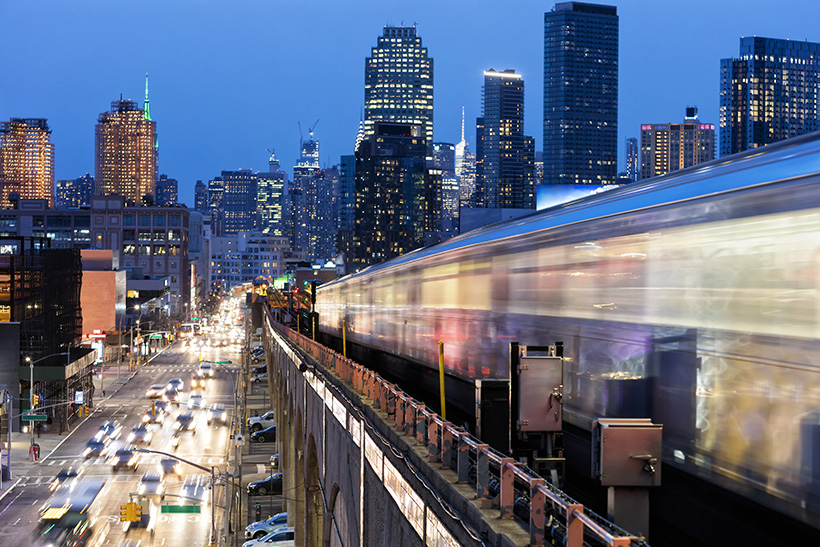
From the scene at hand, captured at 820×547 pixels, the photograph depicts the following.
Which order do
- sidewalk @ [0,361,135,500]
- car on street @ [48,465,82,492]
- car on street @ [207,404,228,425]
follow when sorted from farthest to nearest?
car on street @ [207,404,228,425] < sidewalk @ [0,361,135,500] < car on street @ [48,465,82,492]

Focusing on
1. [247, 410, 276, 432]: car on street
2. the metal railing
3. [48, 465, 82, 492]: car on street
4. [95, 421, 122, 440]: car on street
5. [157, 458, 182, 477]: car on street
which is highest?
the metal railing

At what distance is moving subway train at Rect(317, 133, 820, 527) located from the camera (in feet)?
22.5

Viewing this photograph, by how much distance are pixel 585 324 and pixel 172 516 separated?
37.1 meters

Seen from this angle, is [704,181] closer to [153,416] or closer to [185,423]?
[185,423]

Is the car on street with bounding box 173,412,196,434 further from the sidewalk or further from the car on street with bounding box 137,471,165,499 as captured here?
the car on street with bounding box 137,471,165,499

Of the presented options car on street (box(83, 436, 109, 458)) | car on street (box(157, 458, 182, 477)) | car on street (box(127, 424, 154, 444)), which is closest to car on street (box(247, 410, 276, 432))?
car on street (box(127, 424, 154, 444))

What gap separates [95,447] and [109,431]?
5372mm

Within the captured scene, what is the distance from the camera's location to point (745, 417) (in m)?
7.32

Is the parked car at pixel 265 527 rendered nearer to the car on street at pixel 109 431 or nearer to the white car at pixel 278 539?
the white car at pixel 278 539

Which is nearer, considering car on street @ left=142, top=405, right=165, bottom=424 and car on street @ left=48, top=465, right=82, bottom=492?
car on street @ left=48, top=465, right=82, bottom=492

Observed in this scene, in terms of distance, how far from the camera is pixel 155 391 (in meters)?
78.8

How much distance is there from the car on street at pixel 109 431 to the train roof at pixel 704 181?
51.0m

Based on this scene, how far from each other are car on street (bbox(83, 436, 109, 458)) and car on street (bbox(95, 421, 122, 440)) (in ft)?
1.79

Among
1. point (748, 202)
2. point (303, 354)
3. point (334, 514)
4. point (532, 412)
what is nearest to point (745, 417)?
point (748, 202)
